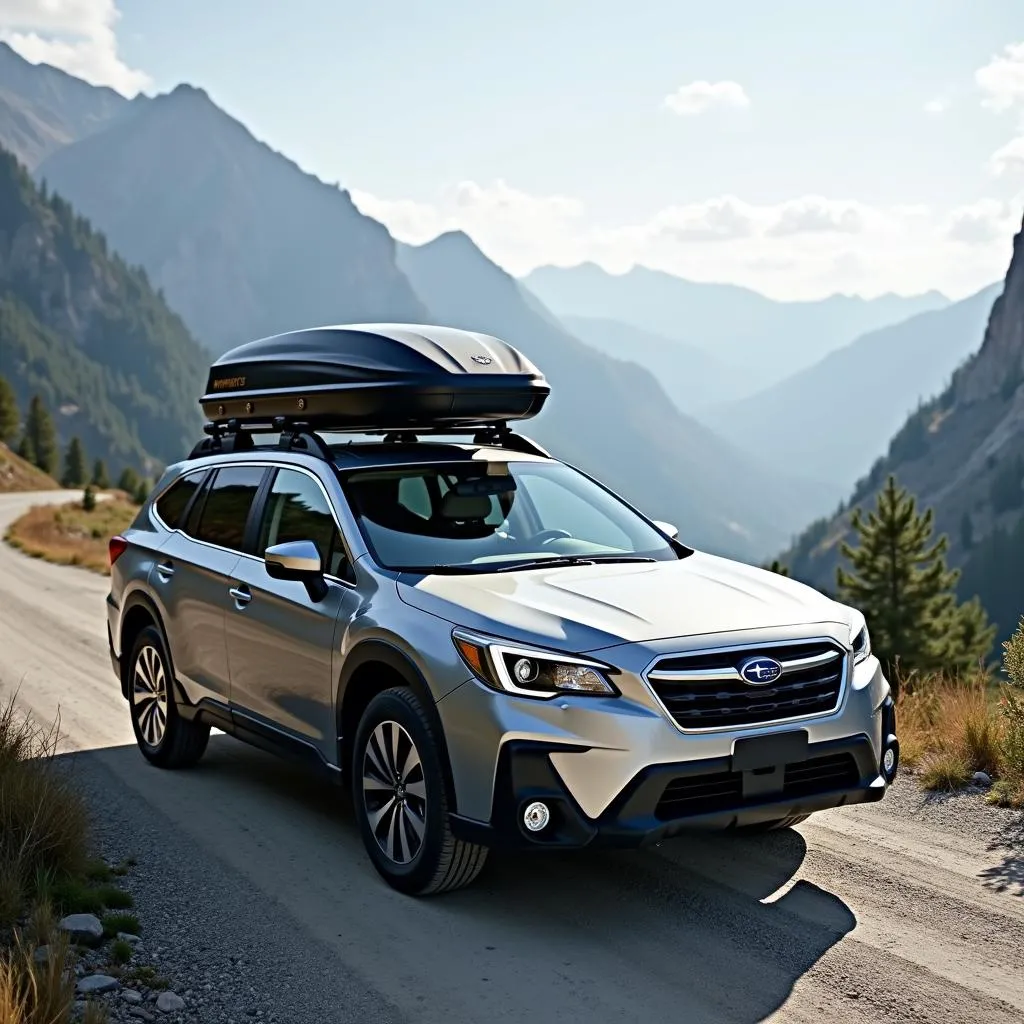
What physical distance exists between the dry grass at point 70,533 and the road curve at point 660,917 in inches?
615

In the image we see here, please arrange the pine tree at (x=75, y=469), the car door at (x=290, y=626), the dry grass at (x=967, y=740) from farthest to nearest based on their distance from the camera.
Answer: the pine tree at (x=75, y=469) → the dry grass at (x=967, y=740) → the car door at (x=290, y=626)

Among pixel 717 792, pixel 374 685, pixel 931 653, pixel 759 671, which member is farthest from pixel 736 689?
pixel 931 653

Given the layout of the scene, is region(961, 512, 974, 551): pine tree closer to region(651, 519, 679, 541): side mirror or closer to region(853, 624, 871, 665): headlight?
region(651, 519, 679, 541): side mirror

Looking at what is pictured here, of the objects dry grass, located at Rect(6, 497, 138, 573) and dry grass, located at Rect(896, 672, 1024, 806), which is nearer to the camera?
dry grass, located at Rect(896, 672, 1024, 806)

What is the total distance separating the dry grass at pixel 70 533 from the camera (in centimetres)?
2353

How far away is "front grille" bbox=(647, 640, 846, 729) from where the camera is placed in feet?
15.3

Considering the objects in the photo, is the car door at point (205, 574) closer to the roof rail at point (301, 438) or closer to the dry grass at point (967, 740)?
the roof rail at point (301, 438)

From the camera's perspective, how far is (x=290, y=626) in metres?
5.99

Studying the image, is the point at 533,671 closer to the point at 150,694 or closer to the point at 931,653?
the point at 150,694

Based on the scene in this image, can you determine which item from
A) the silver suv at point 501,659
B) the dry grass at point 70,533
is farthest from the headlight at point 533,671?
the dry grass at point 70,533

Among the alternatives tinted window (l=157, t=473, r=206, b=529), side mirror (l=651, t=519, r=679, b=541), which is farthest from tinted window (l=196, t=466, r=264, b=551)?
side mirror (l=651, t=519, r=679, b=541)

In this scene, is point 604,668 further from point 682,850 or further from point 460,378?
point 460,378

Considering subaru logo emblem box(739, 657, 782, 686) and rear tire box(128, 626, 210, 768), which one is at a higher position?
subaru logo emblem box(739, 657, 782, 686)

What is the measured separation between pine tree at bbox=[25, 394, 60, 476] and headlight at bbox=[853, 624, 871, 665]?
105262mm
